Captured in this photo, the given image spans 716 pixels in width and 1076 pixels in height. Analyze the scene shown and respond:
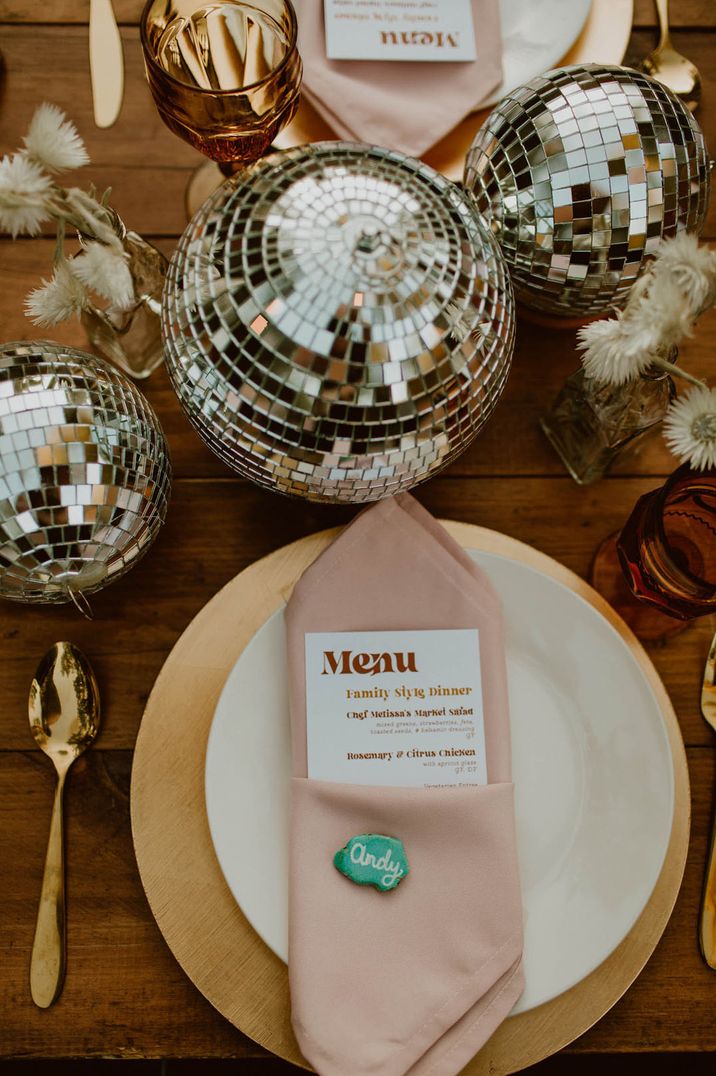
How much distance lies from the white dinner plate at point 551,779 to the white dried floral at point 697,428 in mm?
161

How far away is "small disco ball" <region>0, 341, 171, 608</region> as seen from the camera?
462mm

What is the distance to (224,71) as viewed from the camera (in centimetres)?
57

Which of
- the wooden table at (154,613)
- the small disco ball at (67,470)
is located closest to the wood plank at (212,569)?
the wooden table at (154,613)

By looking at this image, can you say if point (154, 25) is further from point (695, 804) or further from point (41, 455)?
point (695, 804)

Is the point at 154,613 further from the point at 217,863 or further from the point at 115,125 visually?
the point at 115,125

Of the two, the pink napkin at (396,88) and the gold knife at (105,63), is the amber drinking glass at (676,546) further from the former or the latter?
the gold knife at (105,63)

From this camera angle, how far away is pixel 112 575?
53 cm

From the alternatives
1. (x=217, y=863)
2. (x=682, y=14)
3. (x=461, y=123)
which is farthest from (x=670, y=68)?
(x=217, y=863)

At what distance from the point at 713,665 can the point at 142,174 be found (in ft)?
2.06

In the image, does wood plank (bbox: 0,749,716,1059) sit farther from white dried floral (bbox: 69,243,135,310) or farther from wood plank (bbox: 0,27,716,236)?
wood plank (bbox: 0,27,716,236)

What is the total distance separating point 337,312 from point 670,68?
0.52 m

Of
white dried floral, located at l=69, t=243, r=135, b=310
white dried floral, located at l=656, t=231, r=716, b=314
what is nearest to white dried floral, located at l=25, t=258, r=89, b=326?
white dried floral, located at l=69, t=243, r=135, b=310

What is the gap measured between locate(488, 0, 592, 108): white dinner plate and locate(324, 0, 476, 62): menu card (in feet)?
0.11

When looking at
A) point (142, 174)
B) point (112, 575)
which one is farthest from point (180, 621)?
point (142, 174)
